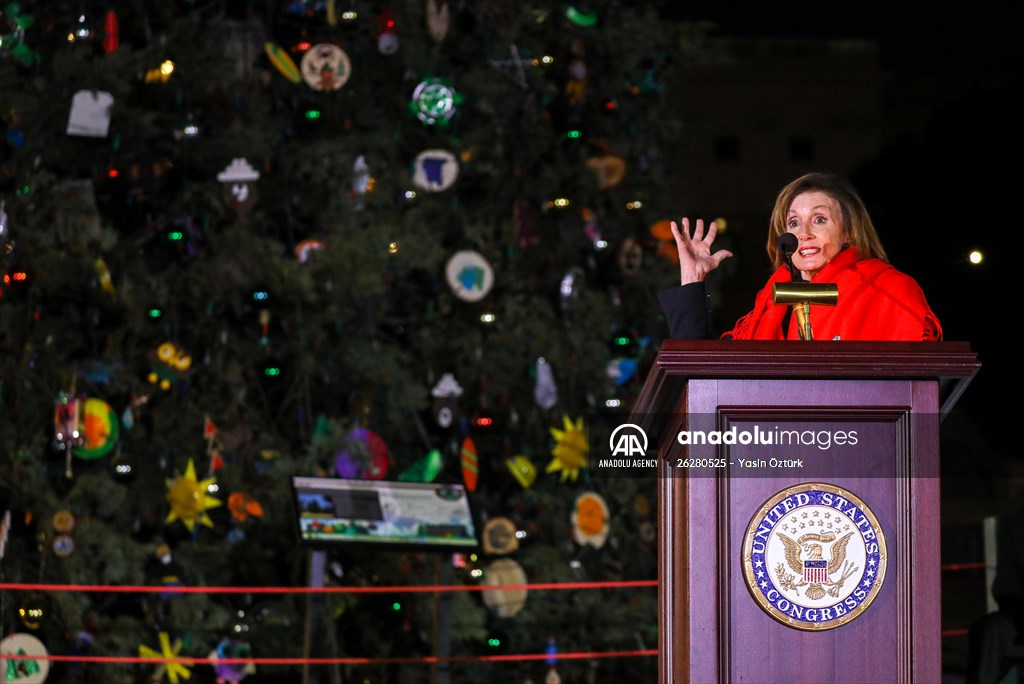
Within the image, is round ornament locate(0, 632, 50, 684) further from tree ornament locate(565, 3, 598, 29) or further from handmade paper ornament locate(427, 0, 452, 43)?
tree ornament locate(565, 3, 598, 29)

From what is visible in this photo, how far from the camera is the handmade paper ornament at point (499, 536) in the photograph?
22.6ft

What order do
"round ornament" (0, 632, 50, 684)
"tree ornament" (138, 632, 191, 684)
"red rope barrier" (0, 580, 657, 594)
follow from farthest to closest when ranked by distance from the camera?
"tree ornament" (138, 632, 191, 684)
"round ornament" (0, 632, 50, 684)
"red rope barrier" (0, 580, 657, 594)

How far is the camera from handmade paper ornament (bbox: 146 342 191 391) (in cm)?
670

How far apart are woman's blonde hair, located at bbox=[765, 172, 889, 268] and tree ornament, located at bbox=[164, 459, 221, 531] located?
3.94 m

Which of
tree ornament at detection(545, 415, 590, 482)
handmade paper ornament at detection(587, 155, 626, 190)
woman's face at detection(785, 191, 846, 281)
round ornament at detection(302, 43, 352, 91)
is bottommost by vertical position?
tree ornament at detection(545, 415, 590, 482)

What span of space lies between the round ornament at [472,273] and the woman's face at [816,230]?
4160 millimetres

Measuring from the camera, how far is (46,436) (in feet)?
21.9

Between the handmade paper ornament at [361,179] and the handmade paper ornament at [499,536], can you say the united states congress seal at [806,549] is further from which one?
the handmade paper ornament at [361,179]

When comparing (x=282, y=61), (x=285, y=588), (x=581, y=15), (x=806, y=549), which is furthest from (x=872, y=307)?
(x=581, y=15)

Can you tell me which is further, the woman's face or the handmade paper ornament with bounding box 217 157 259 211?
the handmade paper ornament with bounding box 217 157 259 211

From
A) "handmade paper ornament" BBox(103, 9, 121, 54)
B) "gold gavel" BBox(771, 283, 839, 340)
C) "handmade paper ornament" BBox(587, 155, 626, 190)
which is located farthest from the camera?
"handmade paper ornament" BBox(587, 155, 626, 190)

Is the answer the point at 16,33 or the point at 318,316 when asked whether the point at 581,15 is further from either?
the point at 16,33

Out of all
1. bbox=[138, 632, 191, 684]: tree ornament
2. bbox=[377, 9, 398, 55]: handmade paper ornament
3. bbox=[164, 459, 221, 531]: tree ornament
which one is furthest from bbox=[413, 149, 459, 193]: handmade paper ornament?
bbox=[138, 632, 191, 684]: tree ornament

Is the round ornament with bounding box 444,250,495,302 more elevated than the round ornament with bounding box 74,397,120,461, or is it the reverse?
the round ornament with bounding box 444,250,495,302
